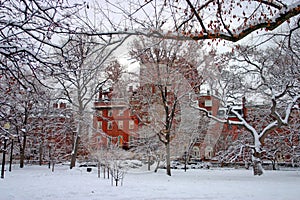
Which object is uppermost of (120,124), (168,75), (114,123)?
(168,75)

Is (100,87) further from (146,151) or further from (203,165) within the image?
(203,165)

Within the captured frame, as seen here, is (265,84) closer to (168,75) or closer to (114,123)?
(168,75)

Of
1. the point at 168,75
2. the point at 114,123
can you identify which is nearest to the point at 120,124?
the point at 114,123

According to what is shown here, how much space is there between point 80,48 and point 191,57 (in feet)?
37.7

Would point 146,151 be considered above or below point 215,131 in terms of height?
below

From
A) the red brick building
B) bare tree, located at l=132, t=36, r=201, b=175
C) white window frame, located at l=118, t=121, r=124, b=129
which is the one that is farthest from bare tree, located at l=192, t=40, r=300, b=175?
white window frame, located at l=118, t=121, r=124, b=129

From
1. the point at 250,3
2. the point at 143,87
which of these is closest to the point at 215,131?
the point at 143,87

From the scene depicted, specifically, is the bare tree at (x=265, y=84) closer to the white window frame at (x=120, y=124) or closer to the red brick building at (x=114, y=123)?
the red brick building at (x=114, y=123)

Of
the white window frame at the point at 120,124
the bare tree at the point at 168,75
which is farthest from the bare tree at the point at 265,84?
the white window frame at the point at 120,124

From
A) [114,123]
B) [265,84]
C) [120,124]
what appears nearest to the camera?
[265,84]

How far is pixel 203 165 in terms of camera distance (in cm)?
2972

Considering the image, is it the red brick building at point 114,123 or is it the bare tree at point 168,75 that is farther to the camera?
the red brick building at point 114,123

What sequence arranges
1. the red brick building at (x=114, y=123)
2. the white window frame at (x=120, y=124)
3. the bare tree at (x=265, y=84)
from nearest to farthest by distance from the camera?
the bare tree at (x=265, y=84) → the red brick building at (x=114, y=123) → the white window frame at (x=120, y=124)

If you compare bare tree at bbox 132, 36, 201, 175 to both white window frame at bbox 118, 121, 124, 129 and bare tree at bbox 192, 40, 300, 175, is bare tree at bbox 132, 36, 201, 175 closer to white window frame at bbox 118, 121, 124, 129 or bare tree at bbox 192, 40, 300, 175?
bare tree at bbox 192, 40, 300, 175
